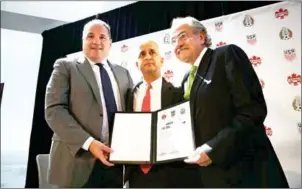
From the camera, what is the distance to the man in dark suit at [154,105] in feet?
4.63

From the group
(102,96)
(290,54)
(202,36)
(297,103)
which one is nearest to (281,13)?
(290,54)

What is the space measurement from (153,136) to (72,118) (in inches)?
16.3

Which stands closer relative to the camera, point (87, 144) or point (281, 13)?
point (87, 144)

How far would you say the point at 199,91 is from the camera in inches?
53.4

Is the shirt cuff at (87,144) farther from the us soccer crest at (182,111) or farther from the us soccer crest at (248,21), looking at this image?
the us soccer crest at (248,21)

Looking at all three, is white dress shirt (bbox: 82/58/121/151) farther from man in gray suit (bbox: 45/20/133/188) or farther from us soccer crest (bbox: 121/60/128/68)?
us soccer crest (bbox: 121/60/128/68)

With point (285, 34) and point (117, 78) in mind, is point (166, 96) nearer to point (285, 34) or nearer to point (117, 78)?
point (117, 78)

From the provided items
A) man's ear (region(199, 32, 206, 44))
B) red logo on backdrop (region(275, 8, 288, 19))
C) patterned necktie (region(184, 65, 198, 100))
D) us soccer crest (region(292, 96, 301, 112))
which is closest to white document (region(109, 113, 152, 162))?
patterned necktie (region(184, 65, 198, 100))

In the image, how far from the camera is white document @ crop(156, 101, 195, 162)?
1324mm

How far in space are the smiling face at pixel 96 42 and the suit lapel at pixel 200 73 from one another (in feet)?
1.91

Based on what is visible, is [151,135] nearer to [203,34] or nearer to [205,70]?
[205,70]

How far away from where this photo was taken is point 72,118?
1.42m

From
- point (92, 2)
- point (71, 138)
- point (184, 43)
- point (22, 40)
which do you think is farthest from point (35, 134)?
point (184, 43)

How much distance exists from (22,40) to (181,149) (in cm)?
222
